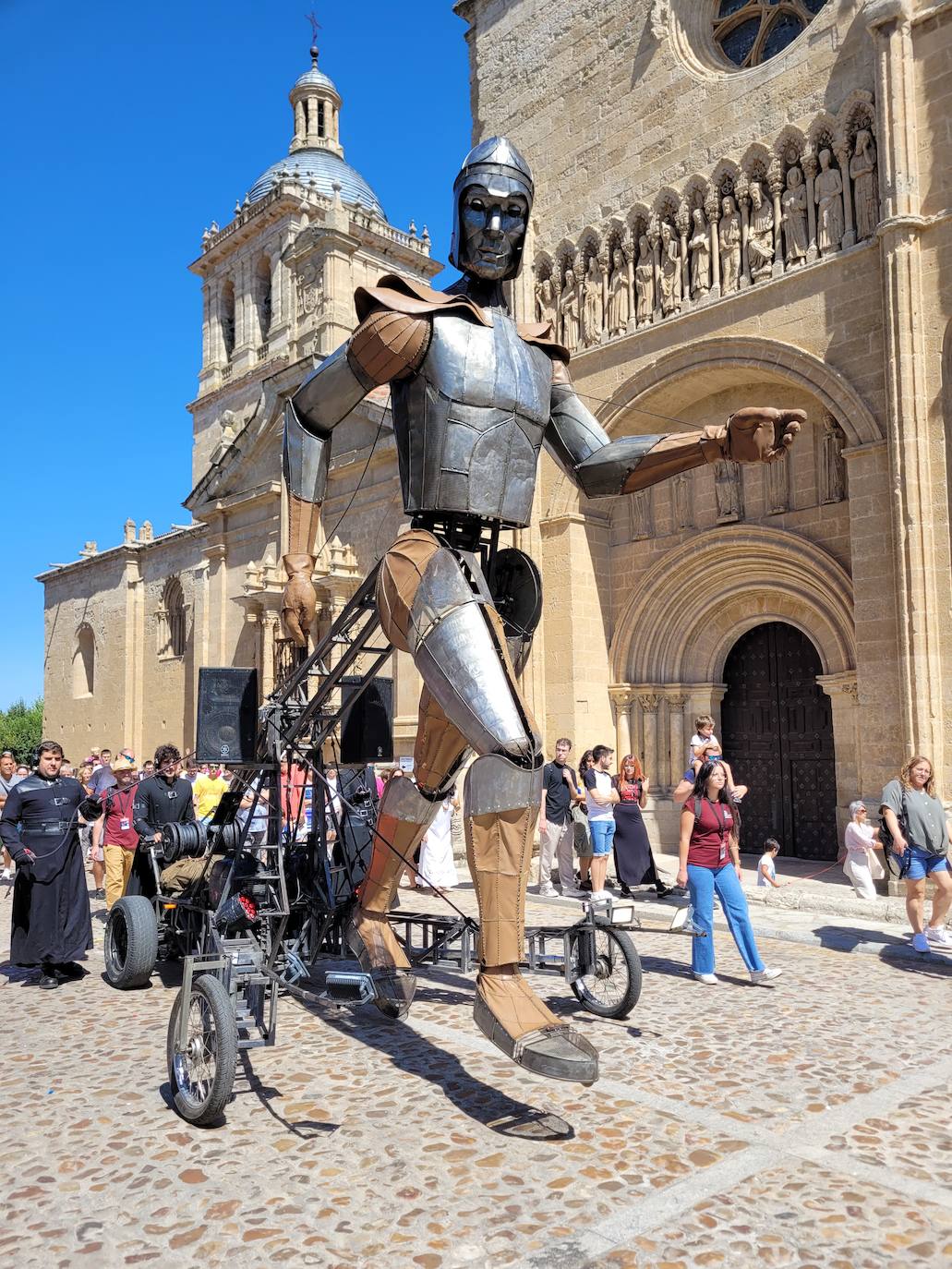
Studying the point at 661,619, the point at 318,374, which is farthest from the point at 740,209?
the point at 318,374

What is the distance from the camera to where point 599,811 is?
995cm

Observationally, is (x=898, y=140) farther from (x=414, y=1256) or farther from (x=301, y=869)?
(x=414, y=1256)

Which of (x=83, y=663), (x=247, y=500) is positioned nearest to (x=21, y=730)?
(x=83, y=663)

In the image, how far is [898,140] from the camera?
11.0 m

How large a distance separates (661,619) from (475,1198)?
1190 centimetres

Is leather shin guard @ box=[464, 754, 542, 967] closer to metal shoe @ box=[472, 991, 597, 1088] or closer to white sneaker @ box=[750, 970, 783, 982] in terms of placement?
metal shoe @ box=[472, 991, 597, 1088]

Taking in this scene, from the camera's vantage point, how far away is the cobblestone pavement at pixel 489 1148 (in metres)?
2.95

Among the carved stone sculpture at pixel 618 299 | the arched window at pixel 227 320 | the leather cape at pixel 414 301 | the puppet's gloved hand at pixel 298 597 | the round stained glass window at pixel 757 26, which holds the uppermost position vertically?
the arched window at pixel 227 320

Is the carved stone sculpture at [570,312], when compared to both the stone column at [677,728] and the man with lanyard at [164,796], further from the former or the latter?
the man with lanyard at [164,796]

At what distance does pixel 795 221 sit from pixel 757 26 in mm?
3760

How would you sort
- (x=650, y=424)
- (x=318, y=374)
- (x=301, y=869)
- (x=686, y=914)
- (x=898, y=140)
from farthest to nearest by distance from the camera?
(x=650, y=424) → (x=898, y=140) → (x=686, y=914) → (x=301, y=869) → (x=318, y=374)

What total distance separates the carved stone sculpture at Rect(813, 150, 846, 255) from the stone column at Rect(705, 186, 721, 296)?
141 cm

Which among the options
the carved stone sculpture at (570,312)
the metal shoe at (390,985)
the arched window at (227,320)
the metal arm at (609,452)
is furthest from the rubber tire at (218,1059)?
the arched window at (227,320)

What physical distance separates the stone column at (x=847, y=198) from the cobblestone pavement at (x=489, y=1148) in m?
9.38
